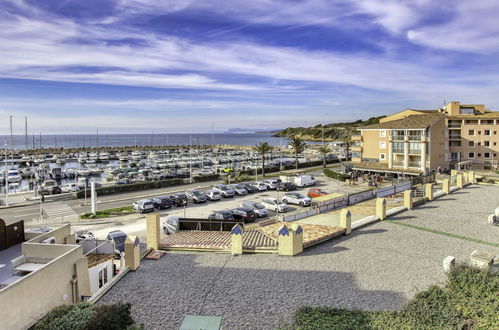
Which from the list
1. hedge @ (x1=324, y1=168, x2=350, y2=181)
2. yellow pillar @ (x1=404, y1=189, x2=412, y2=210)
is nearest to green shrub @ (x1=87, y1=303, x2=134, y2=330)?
yellow pillar @ (x1=404, y1=189, x2=412, y2=210)

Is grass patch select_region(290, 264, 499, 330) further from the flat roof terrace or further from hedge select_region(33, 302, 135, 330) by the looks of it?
hedge select_region(33, 302, 135, 330)

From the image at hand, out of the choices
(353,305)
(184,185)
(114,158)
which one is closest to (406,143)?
(184,185)

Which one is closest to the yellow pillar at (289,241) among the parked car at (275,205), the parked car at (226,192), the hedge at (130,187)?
the parked car at (275,205)

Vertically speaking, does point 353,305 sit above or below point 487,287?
below

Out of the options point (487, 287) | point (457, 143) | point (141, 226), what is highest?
point (457, 143)

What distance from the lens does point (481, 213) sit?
87.9ft

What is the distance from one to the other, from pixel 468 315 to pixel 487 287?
183cm

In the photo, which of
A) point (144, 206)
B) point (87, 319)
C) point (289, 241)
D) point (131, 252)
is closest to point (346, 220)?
point (289, 241)

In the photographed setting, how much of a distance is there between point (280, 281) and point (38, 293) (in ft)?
Result: 29.7

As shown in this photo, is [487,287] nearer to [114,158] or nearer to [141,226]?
[141,226]

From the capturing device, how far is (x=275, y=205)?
33.8m

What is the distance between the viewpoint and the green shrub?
31.8 feet

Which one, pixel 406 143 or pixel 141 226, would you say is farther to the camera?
pixel 406 143

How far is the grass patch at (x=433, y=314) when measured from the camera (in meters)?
10.0
